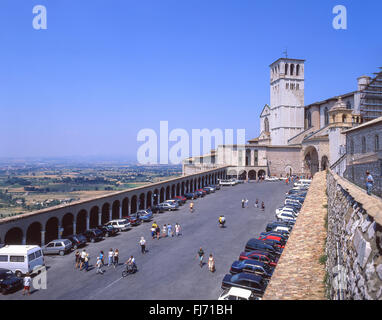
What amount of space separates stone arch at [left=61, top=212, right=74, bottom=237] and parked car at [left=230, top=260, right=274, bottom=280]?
17332 millimetres

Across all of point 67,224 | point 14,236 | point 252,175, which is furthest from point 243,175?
point 14,236

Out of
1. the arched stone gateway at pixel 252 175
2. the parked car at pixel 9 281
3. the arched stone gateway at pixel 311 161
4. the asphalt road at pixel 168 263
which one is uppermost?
the arched stone gateway at pixel 311 161

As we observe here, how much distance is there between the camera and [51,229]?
1099 inches

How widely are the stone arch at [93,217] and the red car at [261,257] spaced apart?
18.5 metres

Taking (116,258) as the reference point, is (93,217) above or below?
above

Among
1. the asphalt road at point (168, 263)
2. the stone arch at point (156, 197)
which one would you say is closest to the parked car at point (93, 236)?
the asphalt road at point (168, 263)

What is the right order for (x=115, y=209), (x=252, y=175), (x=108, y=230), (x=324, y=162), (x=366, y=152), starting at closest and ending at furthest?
1. (x=366, y=152)
2. (x=108, y=230)
3. (x=115, y=209)
4. (x=324, y=162)
5. (x=252, y=175)

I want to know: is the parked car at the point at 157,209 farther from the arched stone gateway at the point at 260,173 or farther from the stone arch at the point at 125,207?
the arched stone gateway at the point at 260,173

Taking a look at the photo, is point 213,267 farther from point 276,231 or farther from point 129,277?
point 276,231

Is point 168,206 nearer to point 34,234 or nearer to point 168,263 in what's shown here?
point 34,234

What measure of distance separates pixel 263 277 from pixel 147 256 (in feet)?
30.0

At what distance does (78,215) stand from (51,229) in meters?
4.37

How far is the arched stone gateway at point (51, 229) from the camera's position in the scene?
2739 centimetres

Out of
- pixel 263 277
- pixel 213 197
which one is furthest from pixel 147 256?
pixel 213 197
